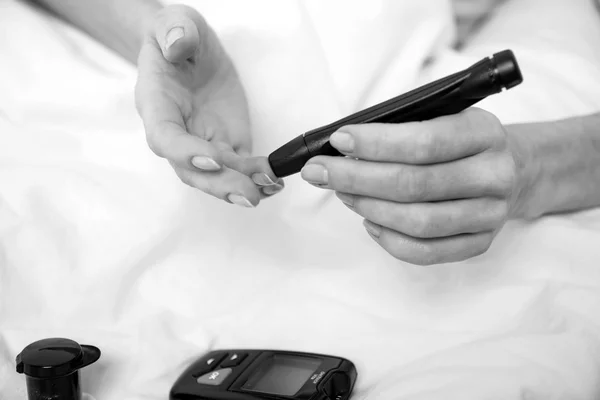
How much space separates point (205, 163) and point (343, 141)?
13cm

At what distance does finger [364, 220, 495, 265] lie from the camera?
0.58m

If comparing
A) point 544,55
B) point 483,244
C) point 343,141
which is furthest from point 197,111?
point 544,55

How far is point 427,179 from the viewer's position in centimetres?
54

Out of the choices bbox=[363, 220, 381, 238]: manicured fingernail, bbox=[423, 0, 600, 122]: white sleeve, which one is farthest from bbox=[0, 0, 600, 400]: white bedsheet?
bbox=[363, 220, 381, 238]: manicured fingernail

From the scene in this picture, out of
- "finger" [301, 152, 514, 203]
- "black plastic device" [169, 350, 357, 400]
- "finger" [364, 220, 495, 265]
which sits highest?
"finger" [301, 152, 514, 203]

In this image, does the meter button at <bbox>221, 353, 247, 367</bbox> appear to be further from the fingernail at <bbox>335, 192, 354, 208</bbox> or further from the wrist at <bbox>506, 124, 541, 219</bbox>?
the wrist at <bbox>506, 124, 541, 219</bbox>

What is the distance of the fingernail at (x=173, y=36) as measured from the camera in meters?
0.64

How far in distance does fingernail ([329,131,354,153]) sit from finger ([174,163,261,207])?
0.10 meters

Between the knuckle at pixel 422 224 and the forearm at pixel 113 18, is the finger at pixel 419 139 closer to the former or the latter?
the knuckle at pixel 422 224

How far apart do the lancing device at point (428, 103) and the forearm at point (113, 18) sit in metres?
0.37

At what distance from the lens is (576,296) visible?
63cm

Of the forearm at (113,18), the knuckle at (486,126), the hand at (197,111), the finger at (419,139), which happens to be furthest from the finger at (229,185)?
the forearm at (113,18)

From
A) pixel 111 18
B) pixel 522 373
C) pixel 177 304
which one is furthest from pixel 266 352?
pixel 111 18

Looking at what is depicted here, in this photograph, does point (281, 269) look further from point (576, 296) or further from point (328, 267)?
point (576, 296)
